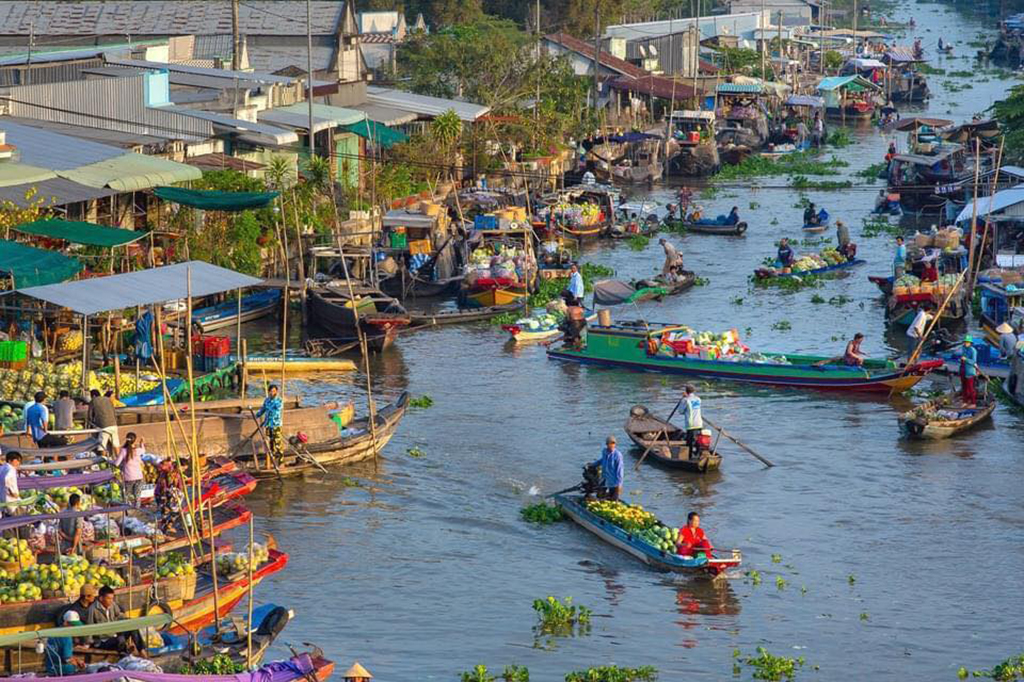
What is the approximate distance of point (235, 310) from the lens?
3562 cm

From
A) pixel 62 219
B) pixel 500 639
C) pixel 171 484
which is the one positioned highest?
pixel 62 219

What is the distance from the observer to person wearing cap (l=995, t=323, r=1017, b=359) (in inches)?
1230

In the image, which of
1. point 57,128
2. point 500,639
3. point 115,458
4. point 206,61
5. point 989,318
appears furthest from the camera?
point 206,61

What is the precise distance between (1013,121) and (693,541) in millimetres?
33279

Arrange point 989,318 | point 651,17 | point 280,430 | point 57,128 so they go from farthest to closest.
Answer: point 651,17 → point 57,128 → point 989,318 → point 280,430

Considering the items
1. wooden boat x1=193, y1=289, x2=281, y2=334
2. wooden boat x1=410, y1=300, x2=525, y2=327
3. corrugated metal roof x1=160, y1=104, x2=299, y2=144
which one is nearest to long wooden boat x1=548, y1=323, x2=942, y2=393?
wooden boat x1=410, y1=300, x2=525, y2=327

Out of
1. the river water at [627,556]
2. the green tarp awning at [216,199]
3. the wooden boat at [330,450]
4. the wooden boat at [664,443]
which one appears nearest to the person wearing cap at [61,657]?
the river water at [627,556]

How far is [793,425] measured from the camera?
97.3 feet

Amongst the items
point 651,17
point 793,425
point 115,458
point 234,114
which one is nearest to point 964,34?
point 651,17

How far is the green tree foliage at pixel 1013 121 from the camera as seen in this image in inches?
1944

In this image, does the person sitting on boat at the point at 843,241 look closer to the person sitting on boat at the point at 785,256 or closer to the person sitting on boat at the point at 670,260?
the person sitting on boat at the point at 785,256

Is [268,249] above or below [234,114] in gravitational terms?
below

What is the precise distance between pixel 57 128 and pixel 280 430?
15443 millimetres

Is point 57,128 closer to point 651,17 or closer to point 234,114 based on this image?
point 234,114
